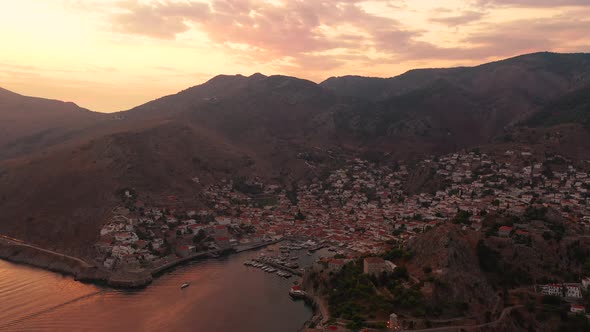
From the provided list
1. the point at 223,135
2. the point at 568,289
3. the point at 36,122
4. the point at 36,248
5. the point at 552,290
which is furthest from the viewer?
the point at 36,122

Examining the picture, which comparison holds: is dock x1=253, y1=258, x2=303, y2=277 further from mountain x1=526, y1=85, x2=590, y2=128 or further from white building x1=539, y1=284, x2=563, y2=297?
mountain x1=526, y1=85, x2=590, y2=128

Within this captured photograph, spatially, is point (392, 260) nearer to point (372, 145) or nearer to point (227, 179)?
point (227, 179)

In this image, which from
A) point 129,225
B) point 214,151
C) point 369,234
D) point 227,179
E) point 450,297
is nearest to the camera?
point 450,297

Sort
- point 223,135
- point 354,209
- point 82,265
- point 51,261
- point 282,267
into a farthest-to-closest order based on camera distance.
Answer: point 223,135
point 354,209
point 51,261
point 282,267
point 82,265

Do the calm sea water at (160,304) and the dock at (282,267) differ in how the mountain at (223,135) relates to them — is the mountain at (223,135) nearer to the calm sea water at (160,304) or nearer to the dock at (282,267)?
the calm sea water at (160,304)

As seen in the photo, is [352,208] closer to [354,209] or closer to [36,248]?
[354,209]

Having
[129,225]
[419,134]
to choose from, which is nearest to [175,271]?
[129,225]

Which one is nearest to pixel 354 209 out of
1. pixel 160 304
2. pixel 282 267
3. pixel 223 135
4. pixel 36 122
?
pixel 282 267

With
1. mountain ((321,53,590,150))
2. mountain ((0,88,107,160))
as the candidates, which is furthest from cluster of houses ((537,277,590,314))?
mountain ((0,88,107,160))
